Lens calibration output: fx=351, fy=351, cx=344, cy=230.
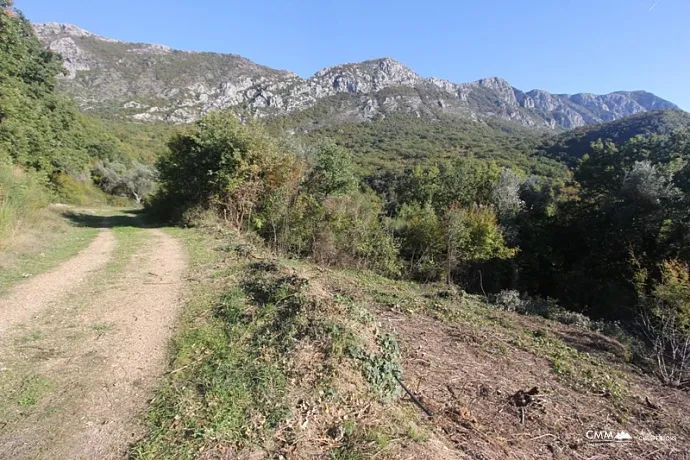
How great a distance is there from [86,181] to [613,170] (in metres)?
47.6

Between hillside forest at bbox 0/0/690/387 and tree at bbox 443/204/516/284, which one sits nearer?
hillside forest at bbox 0/0/690/387

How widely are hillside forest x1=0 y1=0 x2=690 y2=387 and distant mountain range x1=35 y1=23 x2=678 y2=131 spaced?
8285 centimetres

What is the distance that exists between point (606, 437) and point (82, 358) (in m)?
5.97

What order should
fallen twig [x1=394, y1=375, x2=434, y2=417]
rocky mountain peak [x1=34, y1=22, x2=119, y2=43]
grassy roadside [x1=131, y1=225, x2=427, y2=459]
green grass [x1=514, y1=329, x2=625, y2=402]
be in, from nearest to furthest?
1. grassy roadside [x1=131, y1=225, x2=427, y2=459]
2. fallen twig [x1=394, y1=375, x2=434, y2=417]
3. green grass [x1=514, y1=329, x2=625, y2=402]
4. rocky mountain peak [x1=34, y1=22, x2=119, y2=43]

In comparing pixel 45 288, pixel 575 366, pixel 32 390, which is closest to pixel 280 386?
pixel 32 390

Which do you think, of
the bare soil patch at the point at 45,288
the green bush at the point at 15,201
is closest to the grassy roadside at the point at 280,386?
the bare soil patch at the point at 45,288

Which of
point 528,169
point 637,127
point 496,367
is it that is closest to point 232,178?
point 496,367

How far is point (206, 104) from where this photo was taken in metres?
118

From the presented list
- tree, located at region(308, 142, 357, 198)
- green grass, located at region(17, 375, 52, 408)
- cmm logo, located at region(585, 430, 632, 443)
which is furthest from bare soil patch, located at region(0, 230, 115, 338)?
tree, located at region(308, 142, 357, 198)

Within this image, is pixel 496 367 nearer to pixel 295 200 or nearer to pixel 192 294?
pixel 192 294

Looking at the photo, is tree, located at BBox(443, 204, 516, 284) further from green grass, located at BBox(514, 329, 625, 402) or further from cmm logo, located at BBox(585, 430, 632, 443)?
cmm logo, located at BBox(585, 430, 632, 443)

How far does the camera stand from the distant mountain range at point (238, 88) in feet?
354

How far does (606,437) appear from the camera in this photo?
3756mm

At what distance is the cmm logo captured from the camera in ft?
12.1
